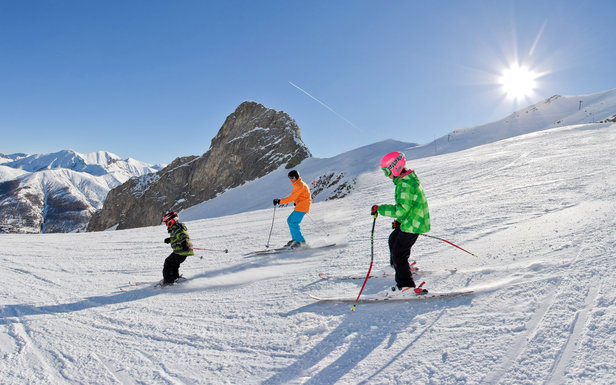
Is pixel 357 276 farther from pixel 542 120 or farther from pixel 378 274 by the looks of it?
pixel 542 120

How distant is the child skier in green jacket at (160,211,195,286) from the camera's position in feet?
19.4

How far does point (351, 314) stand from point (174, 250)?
3896 millimetres

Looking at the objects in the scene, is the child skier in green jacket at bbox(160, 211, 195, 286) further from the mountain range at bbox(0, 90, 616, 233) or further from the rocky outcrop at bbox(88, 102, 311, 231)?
the rocky outcrop at bbox(88, 102, 311, 231)


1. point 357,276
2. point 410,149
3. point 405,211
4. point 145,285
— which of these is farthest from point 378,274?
point 410,149

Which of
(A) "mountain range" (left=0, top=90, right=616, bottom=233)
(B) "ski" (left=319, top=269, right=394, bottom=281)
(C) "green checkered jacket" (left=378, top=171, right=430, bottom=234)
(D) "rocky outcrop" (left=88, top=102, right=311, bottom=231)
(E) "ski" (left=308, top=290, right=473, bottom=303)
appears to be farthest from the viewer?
(D) "rocky outcrop" (left=88, top=102, right=311, bottom=231)

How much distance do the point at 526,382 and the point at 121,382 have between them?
3.53m

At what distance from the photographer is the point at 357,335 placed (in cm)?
331

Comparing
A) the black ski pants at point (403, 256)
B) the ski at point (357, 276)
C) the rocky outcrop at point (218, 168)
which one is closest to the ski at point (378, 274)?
the ski at point (357, 276)

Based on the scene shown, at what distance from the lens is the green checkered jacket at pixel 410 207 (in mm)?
3971

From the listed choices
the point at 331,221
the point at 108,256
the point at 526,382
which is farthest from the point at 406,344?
the point at 108,256

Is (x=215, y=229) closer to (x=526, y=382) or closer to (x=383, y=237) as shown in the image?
(x=383, y=237)

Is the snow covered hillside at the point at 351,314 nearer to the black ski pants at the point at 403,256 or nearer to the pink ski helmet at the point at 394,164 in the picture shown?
the black ski pants at the point at 403,256

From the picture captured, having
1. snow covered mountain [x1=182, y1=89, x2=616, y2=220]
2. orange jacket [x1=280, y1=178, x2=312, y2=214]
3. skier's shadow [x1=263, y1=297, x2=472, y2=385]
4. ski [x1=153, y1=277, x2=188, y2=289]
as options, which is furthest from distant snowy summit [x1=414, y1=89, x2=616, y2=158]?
skier's shadow [x1=263, y1=297, x2=472, y2=385]

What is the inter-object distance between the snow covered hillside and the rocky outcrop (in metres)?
46.5
